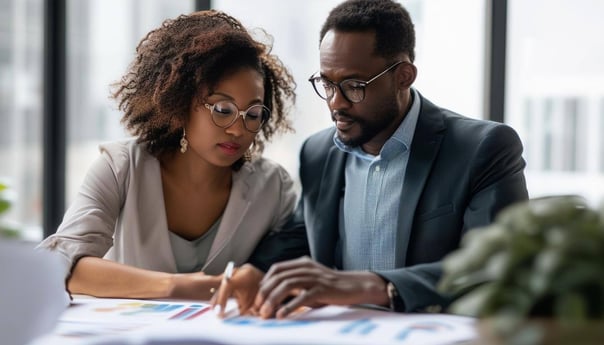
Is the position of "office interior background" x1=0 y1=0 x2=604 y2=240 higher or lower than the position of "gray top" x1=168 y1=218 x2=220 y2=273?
higher

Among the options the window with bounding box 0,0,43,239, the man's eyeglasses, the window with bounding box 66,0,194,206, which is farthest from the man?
the window with bounding box 0,0,43,239

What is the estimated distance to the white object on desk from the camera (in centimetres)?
125

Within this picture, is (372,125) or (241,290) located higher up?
(372,125)

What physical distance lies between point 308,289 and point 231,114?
2.60 ft

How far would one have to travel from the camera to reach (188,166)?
2.49 m

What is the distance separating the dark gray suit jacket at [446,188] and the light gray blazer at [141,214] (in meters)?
0.19

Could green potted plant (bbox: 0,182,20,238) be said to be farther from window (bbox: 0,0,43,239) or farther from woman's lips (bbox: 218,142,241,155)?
window (bbox: 0,0,43,239)

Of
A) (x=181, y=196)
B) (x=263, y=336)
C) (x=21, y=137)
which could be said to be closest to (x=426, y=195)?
(x=181, y=196)

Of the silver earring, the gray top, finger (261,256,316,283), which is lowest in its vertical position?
the gray top

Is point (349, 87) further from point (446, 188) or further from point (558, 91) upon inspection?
point (558, 91)

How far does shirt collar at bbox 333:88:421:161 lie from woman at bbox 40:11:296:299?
27 cm

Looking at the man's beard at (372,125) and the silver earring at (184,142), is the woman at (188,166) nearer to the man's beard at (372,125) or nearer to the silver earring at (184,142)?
→ the silver earring at (184,142)

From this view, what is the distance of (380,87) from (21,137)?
3169mm

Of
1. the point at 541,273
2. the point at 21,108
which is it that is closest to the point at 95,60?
the point at 21,108
